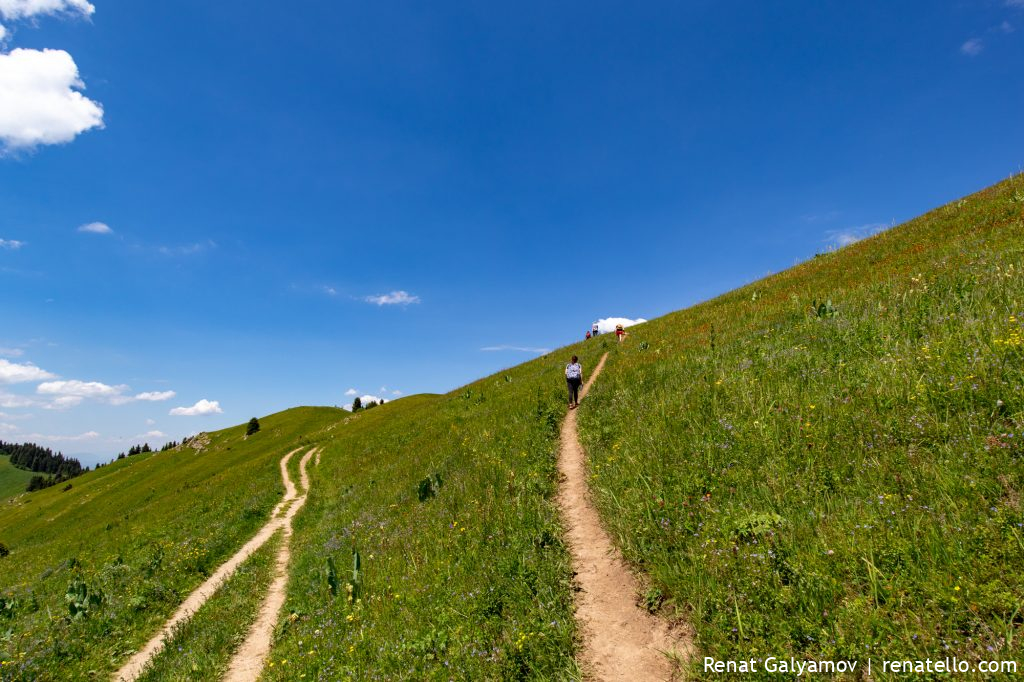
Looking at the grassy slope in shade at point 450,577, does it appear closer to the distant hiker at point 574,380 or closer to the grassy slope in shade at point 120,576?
the distant hiker at point 574,380

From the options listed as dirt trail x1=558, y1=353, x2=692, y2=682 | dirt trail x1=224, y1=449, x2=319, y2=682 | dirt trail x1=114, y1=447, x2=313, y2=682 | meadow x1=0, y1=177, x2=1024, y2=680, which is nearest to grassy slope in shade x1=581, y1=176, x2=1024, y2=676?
meadow x1=0, y1=177, x2=1024, y2=680

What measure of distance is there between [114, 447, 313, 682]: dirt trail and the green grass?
375 millimetres

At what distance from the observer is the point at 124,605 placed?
505 inches

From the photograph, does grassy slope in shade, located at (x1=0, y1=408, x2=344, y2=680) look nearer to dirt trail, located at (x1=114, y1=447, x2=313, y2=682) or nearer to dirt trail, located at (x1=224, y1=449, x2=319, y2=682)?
dirt trail, located at (x1=114, y1=447, x2=313, y2=682)

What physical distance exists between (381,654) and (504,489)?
4385 mm

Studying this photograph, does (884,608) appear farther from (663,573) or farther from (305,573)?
(305,573)

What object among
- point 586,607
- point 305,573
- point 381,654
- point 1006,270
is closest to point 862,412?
point 586,607

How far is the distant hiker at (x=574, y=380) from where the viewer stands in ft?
58.5

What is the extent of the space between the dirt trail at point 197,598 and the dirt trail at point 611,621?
1106 centimetres

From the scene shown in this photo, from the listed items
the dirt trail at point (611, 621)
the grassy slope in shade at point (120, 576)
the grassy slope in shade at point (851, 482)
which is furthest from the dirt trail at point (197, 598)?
the grassy slope in shade at point (851, 482)

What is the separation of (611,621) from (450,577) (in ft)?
10.8

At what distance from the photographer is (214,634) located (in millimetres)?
10422

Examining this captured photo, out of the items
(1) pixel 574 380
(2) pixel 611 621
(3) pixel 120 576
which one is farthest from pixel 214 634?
(1) pixel 574 380

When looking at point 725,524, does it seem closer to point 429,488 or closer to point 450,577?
point 450,577
